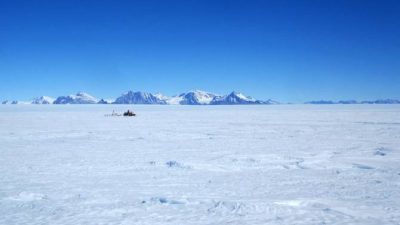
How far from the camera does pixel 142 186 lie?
291 inches

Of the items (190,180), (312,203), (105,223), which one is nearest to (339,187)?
(312,203)

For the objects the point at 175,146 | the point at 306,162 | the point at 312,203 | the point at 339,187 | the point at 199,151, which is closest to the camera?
the point at 312,203

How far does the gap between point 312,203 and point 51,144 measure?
36.7 ft

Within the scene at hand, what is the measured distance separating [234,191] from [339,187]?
1.99 metres

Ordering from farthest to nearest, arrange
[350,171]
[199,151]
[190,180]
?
[199,151], [350,171], [190,180]

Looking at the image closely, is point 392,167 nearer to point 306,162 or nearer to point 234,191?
point 306,162

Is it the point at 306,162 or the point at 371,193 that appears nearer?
the point at 371,193

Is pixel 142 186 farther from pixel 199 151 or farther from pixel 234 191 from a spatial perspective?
pixel 199 151

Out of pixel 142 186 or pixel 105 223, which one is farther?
pixel 142 186

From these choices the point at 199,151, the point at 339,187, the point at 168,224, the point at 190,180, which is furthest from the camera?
the point at 199,151

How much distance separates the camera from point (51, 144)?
14578 millimetres

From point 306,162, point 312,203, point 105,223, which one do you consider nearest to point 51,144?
point 306,162

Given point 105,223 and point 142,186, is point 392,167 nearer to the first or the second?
point 142,186

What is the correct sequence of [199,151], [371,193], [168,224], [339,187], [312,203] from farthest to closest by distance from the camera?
1. [199,151]
2. [339,187]
3. [371,193]
4. [312,203]
5. [168,224]
